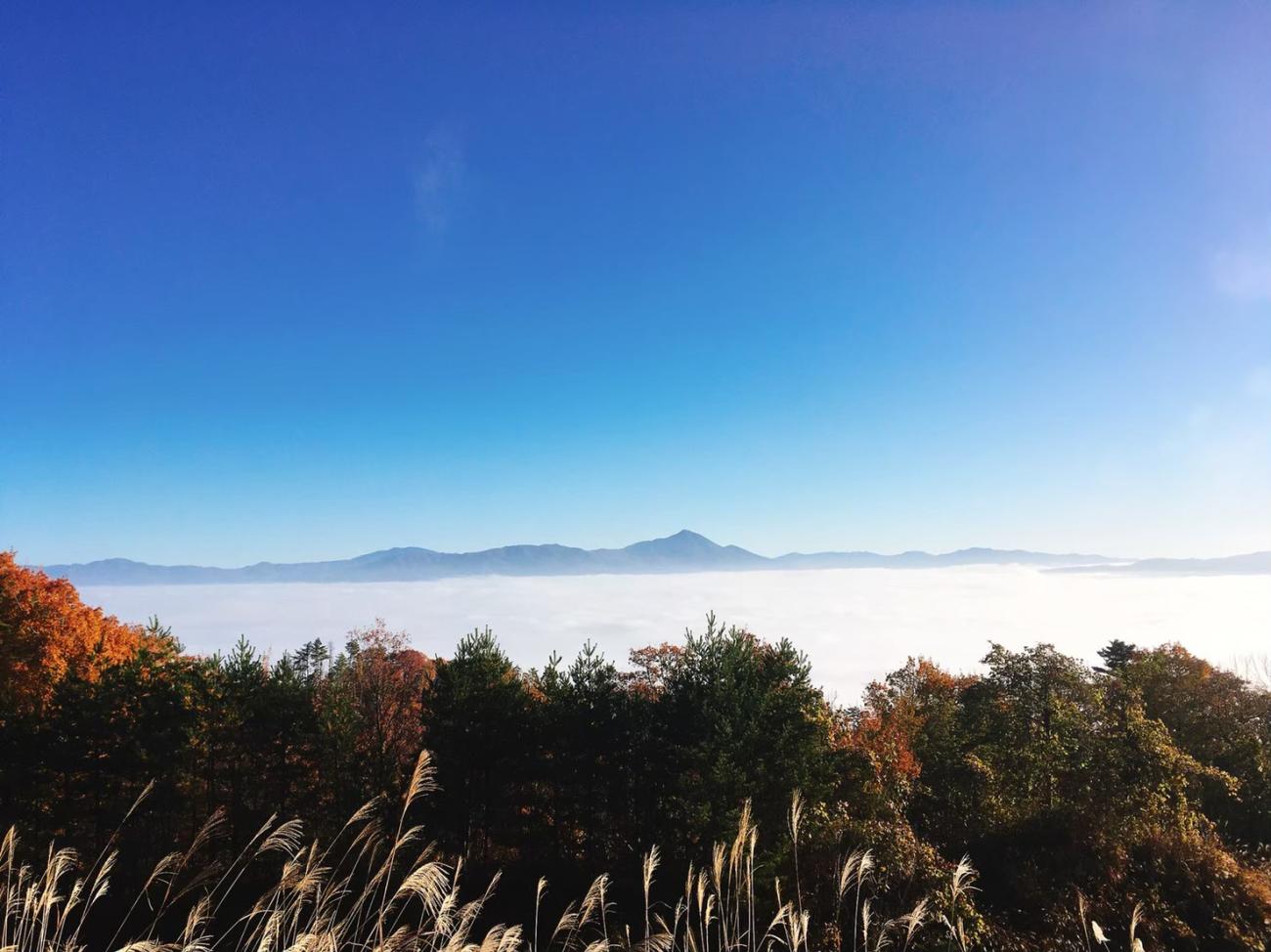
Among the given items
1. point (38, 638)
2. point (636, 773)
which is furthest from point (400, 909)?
point (38, 638)

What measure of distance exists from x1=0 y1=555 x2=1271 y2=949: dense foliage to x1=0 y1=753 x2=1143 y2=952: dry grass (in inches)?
77.5

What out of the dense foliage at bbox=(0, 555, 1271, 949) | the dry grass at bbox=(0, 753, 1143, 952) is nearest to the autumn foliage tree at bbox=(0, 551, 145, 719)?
the dense foliage at bbox=(0, 555, 1271, 949)

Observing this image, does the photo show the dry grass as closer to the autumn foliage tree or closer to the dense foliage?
the dense foliage

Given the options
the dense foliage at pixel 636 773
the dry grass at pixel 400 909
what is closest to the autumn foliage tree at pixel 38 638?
the dense foliage at pixel 636 773

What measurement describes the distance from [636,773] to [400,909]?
21742 mm

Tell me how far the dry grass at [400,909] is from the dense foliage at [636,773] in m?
1.97

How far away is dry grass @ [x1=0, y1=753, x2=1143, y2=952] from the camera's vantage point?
5.35 metres

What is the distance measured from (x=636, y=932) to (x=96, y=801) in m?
22.6

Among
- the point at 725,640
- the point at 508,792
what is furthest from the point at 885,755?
the point at 508,792

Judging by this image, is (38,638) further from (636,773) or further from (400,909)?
(400,909)

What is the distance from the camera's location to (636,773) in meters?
26.4

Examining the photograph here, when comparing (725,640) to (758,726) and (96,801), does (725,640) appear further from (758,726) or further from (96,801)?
(96,801)

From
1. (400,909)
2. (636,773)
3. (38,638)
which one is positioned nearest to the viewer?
(400,909)

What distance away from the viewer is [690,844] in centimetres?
2341
